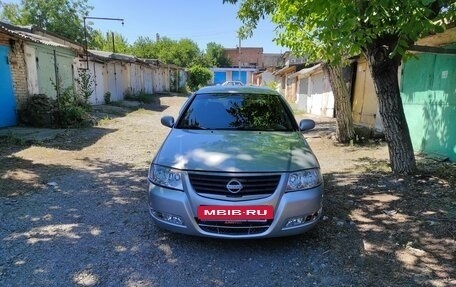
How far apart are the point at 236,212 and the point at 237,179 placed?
0.96 feet

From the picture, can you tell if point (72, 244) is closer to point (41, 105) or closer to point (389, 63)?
point (389, 63)

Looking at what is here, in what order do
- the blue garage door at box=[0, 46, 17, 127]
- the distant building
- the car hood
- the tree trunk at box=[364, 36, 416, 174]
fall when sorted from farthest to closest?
1. the distant building
2. the blue garage door at box=[0, 46, 17, 127]
3. the tree trunk at box=[364, 36, 416, 174]
4. the car hood

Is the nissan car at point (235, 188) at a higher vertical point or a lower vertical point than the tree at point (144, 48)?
lower

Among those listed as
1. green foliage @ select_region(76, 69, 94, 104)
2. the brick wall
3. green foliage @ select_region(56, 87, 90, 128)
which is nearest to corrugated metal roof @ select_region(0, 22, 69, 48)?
the brick wall

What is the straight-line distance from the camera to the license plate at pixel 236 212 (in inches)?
120

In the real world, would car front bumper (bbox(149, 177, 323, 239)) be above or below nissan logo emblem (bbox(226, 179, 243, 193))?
below

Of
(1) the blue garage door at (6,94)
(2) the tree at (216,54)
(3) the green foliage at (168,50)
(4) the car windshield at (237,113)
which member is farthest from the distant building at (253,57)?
(4) the car windshield at (237,113)

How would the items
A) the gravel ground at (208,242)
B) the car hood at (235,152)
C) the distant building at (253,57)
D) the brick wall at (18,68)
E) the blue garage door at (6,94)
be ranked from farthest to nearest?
1. the distant building at (253,57)
2. the brick wall at (18,68)
3. the blue garage door at (6,94)
4. the car hood at (235,152)
5. the gravel ground at (208,242)

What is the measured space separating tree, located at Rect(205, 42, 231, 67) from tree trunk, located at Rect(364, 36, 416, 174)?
193ft

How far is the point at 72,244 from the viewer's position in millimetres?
3490

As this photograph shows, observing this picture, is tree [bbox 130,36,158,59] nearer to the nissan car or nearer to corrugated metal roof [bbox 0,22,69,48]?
corrugated metal roof [bbox 0,22,69,48]

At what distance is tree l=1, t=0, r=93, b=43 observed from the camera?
41.2 m

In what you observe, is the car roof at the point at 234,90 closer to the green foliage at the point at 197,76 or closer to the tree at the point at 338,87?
the tree at the point at 338,87

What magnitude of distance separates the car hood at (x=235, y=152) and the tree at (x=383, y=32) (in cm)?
155
